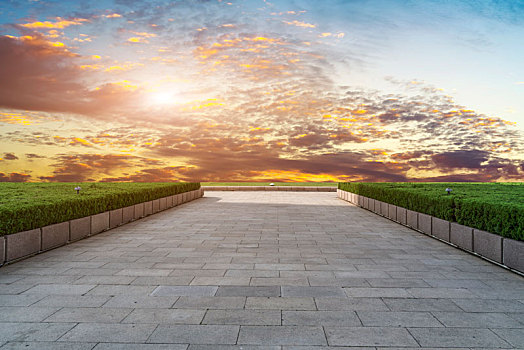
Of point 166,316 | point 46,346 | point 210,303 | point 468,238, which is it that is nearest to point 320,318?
point 210,303

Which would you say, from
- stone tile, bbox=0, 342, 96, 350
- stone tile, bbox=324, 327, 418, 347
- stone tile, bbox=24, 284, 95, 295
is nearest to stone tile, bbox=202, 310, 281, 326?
stone tile, bbox=324, 327, 418, 347

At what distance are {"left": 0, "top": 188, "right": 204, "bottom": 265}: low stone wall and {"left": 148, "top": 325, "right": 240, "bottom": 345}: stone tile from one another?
15.4 feet

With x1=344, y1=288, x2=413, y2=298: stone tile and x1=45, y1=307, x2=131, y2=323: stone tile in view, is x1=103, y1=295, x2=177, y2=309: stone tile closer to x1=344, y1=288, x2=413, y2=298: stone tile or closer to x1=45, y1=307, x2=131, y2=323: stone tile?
x1=45, y1=307, x2=131, y2=323: stone tile

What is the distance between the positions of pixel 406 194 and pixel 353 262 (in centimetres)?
608

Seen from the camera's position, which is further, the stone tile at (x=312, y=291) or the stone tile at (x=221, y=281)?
the stone tile at (x=221, y=281)

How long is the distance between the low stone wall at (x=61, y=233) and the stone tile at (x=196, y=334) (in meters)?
4.68

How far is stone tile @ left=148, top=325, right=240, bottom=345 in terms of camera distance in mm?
3815

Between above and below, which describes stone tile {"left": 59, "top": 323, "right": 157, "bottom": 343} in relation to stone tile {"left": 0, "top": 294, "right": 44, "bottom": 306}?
above

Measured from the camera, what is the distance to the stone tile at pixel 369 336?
3.78 meters

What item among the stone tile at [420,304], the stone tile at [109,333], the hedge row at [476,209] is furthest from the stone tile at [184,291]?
the hedge row at [476,209]

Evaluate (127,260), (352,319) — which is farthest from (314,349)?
(127,260)

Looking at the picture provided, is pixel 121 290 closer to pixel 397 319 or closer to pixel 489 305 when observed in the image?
pixel 397 319

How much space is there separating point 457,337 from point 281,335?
190 centimetres

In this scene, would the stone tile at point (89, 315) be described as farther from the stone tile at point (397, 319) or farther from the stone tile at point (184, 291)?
the stone tile at point (397, 319)
